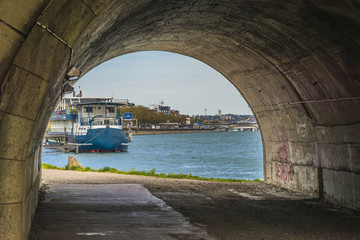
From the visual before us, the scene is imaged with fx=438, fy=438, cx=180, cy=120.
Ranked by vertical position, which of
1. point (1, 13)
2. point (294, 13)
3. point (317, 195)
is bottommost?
point (317, 195)

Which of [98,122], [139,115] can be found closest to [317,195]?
[98,122]

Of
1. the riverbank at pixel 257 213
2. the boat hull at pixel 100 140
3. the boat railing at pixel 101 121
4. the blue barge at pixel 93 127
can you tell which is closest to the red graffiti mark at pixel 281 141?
the riverbank at pixel 257 213

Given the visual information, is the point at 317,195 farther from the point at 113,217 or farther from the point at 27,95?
the point at 27,95

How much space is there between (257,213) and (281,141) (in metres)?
6.21

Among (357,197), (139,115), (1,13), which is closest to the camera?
(1,13)

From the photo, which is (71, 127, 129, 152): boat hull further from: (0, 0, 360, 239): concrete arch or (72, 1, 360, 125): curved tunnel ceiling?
(72, 1, 360, 125): curved tunnel ceiling

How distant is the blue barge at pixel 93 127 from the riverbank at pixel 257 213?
161ft

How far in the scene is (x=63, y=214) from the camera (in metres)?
11.7

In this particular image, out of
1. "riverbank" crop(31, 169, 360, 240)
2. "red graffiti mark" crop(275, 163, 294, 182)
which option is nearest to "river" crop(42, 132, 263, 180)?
"red graffiti mark" crop(275, 163, 294, 182)

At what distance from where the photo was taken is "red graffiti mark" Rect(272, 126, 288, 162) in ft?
58.9

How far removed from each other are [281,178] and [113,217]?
29.8 ft

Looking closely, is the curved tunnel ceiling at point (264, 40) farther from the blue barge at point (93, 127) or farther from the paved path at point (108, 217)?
the blue barge at point (93, 127)

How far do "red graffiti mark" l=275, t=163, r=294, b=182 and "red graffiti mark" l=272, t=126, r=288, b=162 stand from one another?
0.99 ft

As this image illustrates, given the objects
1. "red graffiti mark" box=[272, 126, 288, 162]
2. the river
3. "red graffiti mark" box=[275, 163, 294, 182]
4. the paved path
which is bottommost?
the river
